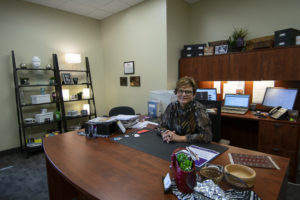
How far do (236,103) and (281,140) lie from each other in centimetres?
89

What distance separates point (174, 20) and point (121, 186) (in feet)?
10.3

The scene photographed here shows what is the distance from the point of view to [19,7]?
10.5 feet

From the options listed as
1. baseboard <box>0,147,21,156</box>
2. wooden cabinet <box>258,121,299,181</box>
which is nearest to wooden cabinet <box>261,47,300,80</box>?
wooden cabinet <box>258,121,299,181</box>

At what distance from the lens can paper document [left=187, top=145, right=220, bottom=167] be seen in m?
1.15

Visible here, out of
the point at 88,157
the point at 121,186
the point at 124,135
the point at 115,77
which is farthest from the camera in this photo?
the point at 115,77

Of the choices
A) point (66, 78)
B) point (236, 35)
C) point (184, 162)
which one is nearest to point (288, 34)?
point (236, 35)

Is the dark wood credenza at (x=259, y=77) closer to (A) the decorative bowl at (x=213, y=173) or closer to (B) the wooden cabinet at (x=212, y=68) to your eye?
(B) the wooden cabinet at (x=212, y=68)

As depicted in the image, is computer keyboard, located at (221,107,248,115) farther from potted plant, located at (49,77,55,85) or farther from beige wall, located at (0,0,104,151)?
beige wall, located at (0,0,104,151)

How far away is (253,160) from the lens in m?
1.15

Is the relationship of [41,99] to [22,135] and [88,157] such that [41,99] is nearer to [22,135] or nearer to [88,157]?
[22,135]

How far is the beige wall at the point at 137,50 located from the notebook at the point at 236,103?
44.6 inches

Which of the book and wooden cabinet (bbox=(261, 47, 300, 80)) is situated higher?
wooden cabinet (bbox=(261, 47, 300, 80))

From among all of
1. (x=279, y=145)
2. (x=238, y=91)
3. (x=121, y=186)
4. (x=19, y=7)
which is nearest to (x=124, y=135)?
(x=121, y=186)

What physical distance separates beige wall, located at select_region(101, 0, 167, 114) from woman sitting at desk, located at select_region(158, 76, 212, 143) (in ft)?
4.95
